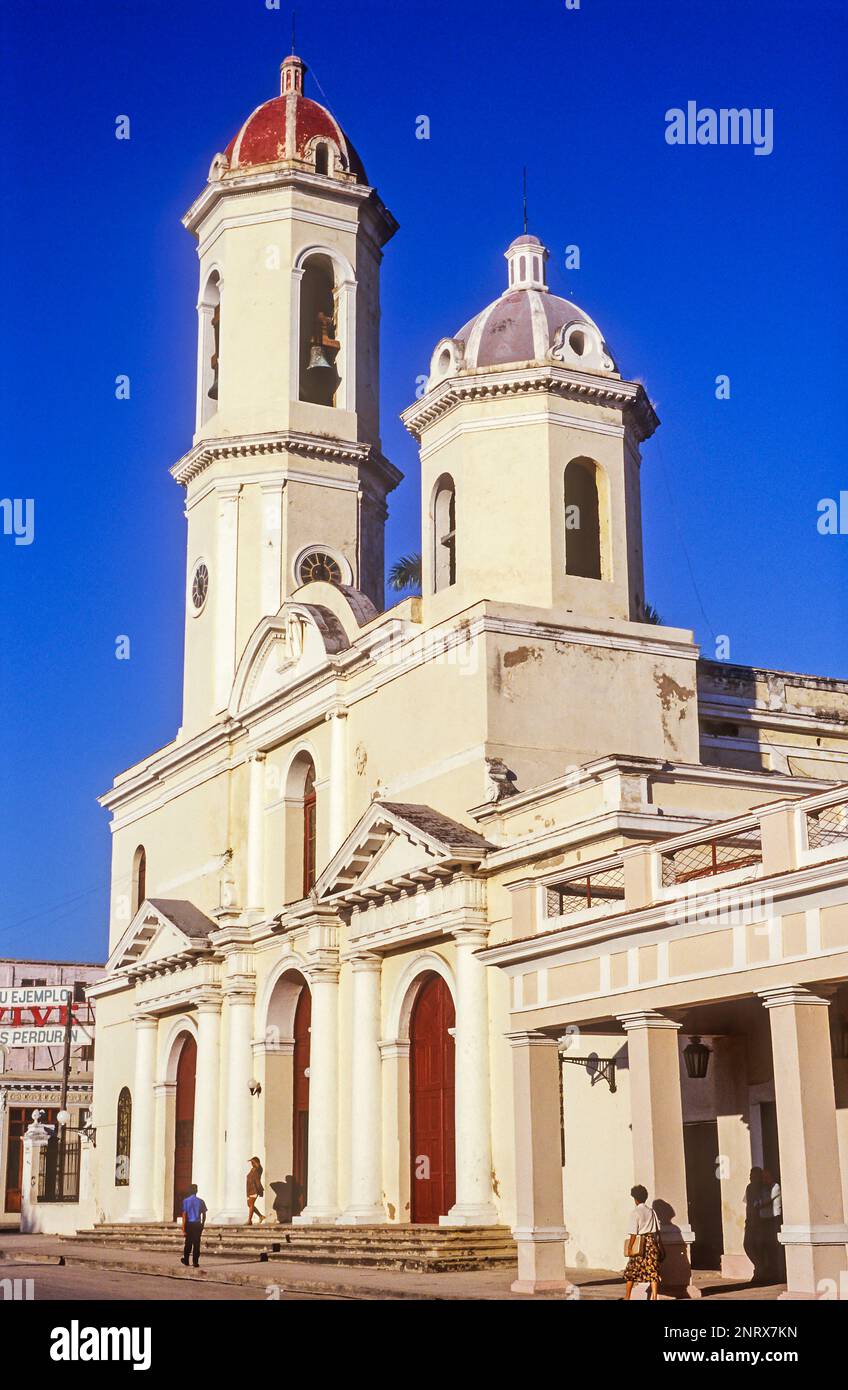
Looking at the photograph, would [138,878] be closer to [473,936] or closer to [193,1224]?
[193,1224]

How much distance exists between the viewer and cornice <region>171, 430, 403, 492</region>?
1272 inches

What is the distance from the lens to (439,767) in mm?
24266

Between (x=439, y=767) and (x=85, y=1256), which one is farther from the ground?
(x=439, y=767)

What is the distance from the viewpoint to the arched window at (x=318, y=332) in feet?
109

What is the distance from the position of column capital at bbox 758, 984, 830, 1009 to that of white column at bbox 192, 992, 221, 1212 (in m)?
16.5

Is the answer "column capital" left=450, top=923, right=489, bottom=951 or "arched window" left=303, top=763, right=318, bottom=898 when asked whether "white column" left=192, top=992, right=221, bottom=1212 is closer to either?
"arched window" left=303, top=763, right=318, bottom=898

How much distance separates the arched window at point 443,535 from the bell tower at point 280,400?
6.31 metres

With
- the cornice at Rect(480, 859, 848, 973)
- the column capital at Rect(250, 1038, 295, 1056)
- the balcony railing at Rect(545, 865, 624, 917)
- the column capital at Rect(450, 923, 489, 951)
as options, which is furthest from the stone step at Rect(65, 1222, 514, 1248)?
the balcony railing at Rect(545, 865, 624, 917)

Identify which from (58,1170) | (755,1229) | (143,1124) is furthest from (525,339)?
(58,1170)

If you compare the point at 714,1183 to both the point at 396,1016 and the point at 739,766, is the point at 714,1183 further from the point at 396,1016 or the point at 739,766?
the point at 739,766

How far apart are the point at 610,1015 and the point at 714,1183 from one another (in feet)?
17.0

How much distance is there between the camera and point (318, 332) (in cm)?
3344

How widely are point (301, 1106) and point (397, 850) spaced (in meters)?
6.33
